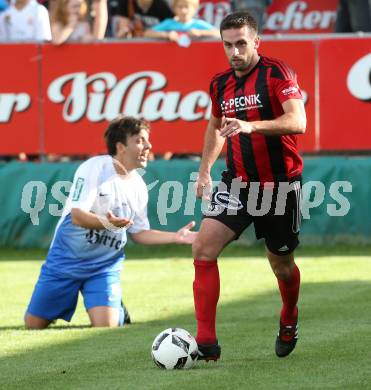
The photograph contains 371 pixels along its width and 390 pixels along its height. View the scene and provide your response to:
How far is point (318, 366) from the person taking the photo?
272 inches

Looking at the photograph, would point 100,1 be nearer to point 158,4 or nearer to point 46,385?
point 158,4

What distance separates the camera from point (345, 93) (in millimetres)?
13977

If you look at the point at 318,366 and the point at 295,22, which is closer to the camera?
the point at 318,366

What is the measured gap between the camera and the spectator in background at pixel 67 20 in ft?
46.3

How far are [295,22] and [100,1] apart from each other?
11.2 ft

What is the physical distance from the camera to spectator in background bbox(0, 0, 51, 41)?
570 inches

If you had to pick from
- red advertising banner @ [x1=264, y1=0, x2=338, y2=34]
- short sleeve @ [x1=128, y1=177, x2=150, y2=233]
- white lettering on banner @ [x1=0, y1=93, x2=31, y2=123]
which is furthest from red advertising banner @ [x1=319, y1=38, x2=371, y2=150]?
short sleeve @ [x1=128, y1=177, x2=150, y2=233]

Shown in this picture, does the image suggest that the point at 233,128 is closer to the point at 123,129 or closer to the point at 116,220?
the point at 116,220

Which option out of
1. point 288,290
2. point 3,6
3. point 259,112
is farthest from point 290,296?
point 3,6

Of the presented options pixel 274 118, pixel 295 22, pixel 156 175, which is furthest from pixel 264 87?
pixel 295 22

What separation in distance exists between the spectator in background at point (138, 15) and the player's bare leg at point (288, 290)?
795 cm

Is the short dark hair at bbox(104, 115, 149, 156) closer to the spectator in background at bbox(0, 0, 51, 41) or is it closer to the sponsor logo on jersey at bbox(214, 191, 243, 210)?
the sponsor logo on jersey at bbox(214, 191, 243, 210)

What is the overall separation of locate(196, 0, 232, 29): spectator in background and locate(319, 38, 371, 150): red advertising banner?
3149 millimetres

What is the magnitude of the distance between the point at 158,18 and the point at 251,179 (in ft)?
26.3
